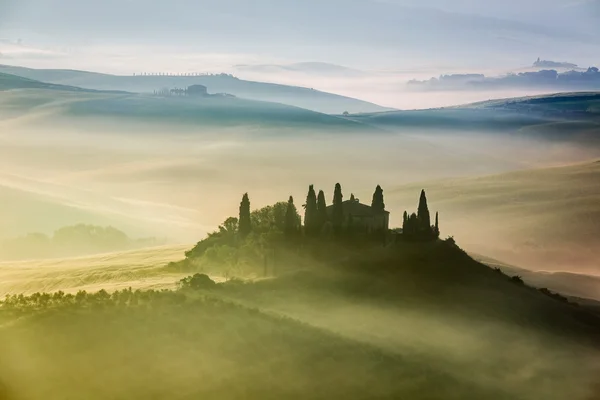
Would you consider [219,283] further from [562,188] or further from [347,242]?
[562,188]

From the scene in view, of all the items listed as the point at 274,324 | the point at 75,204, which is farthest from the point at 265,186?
the point at 274,324

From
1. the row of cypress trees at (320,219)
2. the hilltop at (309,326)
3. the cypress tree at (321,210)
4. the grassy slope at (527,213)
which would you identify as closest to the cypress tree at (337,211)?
the row of cypress trees at (320,219)

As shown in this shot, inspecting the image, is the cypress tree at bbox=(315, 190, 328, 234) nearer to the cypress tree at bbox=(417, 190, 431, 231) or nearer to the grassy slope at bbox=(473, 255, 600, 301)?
the cypress tree at bbox=(417, 190, 431, 231)

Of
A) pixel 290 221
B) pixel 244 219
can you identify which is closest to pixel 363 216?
pixel 290 221

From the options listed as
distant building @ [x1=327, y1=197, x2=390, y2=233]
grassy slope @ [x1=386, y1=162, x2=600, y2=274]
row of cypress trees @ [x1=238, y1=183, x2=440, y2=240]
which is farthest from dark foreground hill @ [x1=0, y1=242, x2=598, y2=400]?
grassy slope @ [x1=386, y1=162, x2=600, y2=274]

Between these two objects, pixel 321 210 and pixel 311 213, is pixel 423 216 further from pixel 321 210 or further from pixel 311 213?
pixel 311 213

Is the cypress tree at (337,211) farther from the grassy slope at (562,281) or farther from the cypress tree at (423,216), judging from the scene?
the grassy slope at (562,281)
